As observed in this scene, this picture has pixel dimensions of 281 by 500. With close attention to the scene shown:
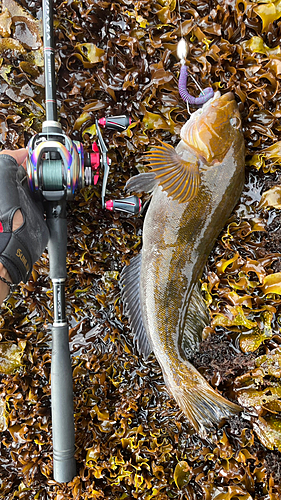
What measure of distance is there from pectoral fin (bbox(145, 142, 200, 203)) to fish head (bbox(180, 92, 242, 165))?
0.37 feet

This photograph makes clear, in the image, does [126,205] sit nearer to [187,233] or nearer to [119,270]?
[187,233]

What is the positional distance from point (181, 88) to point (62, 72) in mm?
985

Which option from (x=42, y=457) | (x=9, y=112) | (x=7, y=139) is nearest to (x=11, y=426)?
(x=42, y=457)

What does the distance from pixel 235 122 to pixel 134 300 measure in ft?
4.91

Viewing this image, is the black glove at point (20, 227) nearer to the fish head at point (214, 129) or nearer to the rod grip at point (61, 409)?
the rod grip at point (61, 409)

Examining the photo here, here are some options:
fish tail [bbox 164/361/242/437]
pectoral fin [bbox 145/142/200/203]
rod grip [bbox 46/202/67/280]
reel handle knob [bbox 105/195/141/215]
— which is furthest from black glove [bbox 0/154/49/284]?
fish tail [bbox 164/361/242/437]

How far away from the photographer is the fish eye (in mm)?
2141

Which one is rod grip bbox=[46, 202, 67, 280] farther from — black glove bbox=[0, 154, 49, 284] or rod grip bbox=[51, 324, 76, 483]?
rod grip bbox=[51, 324, 76, 483]

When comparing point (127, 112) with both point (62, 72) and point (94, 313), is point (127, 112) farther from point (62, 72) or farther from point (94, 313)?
point (94, 313)

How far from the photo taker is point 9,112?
8.00 feet

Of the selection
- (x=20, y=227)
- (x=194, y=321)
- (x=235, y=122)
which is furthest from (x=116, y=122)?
(x=194, y=321)

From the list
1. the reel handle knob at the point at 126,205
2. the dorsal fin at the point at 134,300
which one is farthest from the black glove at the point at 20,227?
the dorsal fin at the point at 134,300

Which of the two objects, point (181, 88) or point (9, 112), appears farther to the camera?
point (9, 112)

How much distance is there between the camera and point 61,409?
2.02 meters
